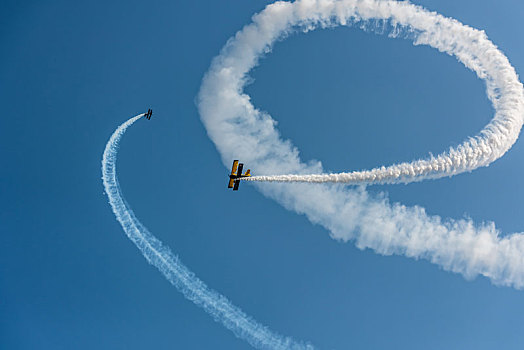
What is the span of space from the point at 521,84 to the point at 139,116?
48.5m

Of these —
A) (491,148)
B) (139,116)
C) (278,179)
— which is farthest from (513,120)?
(139,116)

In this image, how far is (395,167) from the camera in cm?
4247

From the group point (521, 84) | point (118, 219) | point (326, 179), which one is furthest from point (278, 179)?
point (521, 84)

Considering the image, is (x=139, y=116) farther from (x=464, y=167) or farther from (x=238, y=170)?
(x=464, y=167)

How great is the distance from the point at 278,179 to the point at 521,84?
2740cm

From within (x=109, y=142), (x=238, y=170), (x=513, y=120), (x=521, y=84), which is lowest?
(x=109, y=142)

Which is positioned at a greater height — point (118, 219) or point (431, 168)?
point (431, 168)

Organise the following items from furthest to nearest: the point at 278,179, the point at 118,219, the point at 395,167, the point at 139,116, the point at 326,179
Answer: the point at 139,116, the point at 118,219, the point at 278,179, the point at 326,179, the point at 395,167

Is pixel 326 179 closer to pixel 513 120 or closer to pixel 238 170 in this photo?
pixel 238 170

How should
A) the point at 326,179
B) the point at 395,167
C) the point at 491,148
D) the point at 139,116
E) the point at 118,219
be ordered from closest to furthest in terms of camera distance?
the point at 491,148, the point at 395,167, the point at 326,179, the point at 118,219, the point at 139,116

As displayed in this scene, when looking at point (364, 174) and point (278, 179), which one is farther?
point (278, 179)

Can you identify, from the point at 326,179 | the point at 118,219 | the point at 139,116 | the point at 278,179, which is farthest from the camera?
the point at 139,116

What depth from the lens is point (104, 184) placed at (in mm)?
57531

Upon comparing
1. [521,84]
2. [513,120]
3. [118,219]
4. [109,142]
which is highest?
[521,84]
